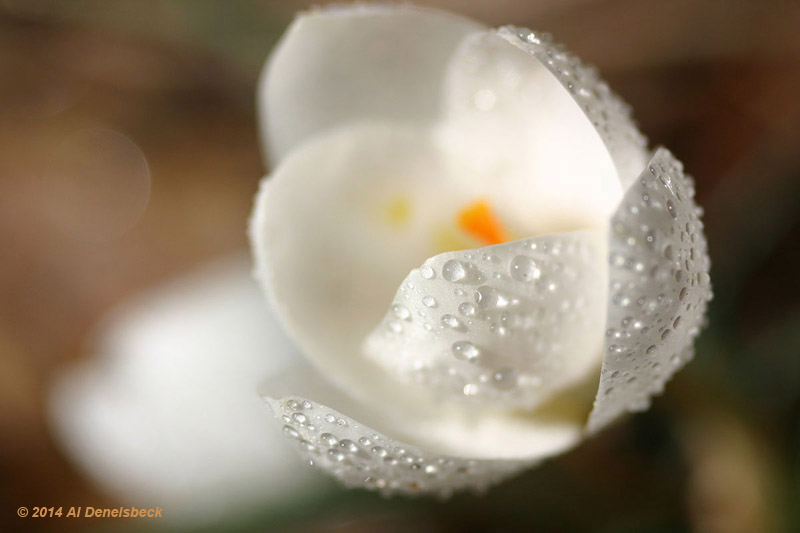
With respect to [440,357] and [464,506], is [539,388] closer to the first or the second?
[440,357]

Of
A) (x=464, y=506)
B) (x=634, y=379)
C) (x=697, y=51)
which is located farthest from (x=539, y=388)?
(x=697, y=51)

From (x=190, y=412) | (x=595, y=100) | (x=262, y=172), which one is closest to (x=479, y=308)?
(x=595, y=100)

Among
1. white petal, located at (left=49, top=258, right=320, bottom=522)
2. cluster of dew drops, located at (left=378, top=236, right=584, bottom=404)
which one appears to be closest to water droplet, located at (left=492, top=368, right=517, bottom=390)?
cluster of dew drops, located at (left=378, top=236, right=584, bottom=404)

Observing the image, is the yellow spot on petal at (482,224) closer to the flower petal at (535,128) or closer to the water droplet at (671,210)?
the flower petal at (535,128)

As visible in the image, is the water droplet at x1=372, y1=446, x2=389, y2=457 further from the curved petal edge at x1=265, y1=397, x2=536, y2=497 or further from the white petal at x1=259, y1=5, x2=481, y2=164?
the white petal at x1=259, y1=5, x2=481, y2=164

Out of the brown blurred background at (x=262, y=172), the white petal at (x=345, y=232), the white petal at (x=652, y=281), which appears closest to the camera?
the white petal at (x=652, y=281)

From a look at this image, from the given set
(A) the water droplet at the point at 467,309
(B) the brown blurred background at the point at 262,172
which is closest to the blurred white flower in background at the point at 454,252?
(A) the water droplet at the point at 467,309

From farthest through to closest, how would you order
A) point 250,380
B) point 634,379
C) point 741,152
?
point 741,152 → point 250,380 → point 634,379
